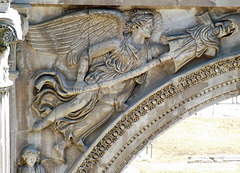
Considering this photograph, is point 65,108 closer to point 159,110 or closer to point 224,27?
point 159,110

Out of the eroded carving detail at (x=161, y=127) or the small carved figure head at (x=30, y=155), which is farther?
the eroded carving detail at (x=161, y=127)

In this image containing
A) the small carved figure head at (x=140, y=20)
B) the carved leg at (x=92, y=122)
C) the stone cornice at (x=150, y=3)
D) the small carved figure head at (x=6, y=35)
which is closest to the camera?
the small carved figure head at (x=6, y=35)

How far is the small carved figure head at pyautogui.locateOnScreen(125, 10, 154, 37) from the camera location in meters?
9.72

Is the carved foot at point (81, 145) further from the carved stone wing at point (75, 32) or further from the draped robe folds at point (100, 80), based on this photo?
the carved stone wing at point (75, 32)

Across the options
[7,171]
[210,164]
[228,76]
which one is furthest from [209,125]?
[7,171]

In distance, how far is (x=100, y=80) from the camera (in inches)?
384

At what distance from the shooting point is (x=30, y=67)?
9734 mm

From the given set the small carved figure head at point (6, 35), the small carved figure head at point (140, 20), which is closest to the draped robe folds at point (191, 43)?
the small carved figure head at point (140, 20)

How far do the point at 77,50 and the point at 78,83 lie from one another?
0.38m

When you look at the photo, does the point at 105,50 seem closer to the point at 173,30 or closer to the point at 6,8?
the point at 173,30

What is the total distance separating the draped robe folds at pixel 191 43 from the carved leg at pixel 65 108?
1073mm

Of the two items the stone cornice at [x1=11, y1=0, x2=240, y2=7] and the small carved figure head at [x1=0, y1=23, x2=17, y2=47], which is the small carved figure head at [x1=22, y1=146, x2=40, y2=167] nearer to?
the stone cornice at [x1=11, y1=0, x2=240, y2=7]

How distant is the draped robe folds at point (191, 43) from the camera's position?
9.84 m

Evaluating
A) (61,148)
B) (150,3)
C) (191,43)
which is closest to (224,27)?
(191,43)
